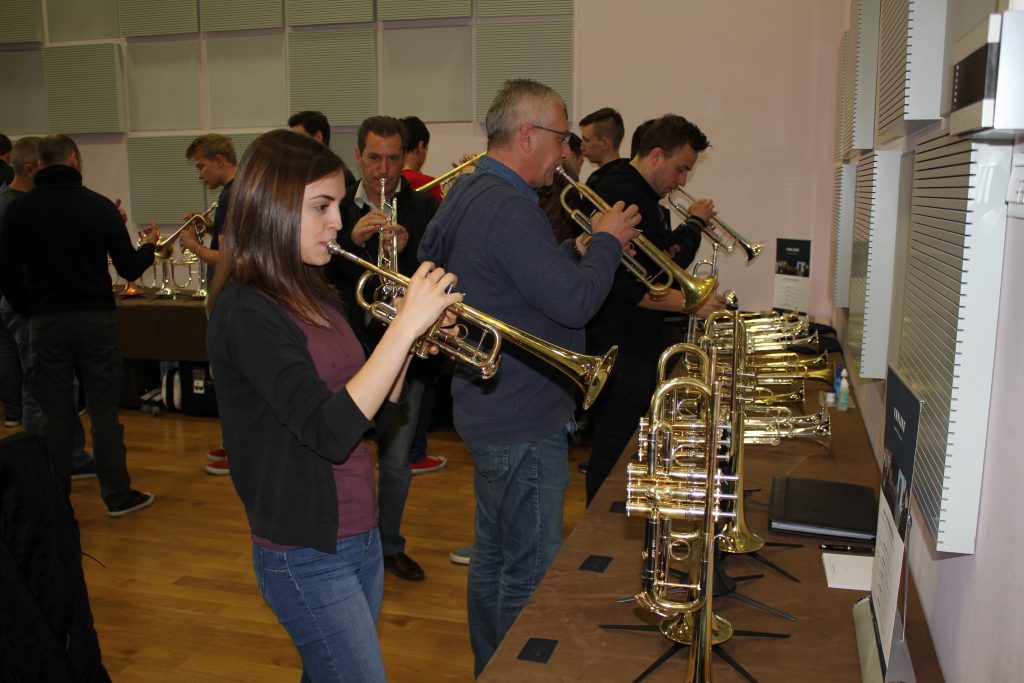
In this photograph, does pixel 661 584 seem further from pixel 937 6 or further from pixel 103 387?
pixel 103 387

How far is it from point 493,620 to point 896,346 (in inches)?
51.4

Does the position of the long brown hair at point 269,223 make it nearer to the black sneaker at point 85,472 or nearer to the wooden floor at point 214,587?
the wooden floor at point 214,587

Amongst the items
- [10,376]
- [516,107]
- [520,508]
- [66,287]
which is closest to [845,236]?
[516,107]

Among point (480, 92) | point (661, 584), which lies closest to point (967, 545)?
point (661, 584)

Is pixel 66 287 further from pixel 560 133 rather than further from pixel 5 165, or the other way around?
pixel 560 133

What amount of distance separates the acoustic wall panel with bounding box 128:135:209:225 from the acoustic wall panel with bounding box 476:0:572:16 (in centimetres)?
264

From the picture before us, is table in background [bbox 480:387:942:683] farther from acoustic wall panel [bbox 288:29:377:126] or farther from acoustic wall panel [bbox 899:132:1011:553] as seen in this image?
acoustic wall panel [bbox 288:29:377:126]

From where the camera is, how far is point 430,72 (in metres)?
6.25

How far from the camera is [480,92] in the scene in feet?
20.2

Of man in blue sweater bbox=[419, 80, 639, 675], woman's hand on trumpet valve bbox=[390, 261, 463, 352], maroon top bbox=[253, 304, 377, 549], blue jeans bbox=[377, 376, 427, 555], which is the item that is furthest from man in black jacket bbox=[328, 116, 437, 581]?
woman's hand on trumpet valve bbox=[390, 261, 463, 352]

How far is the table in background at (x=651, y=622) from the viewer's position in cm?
147

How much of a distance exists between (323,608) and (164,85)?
20.9 feet

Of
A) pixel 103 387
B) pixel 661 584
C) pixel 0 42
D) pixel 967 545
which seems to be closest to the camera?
pixel 967 545

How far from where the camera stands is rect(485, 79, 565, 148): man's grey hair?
224 cm
